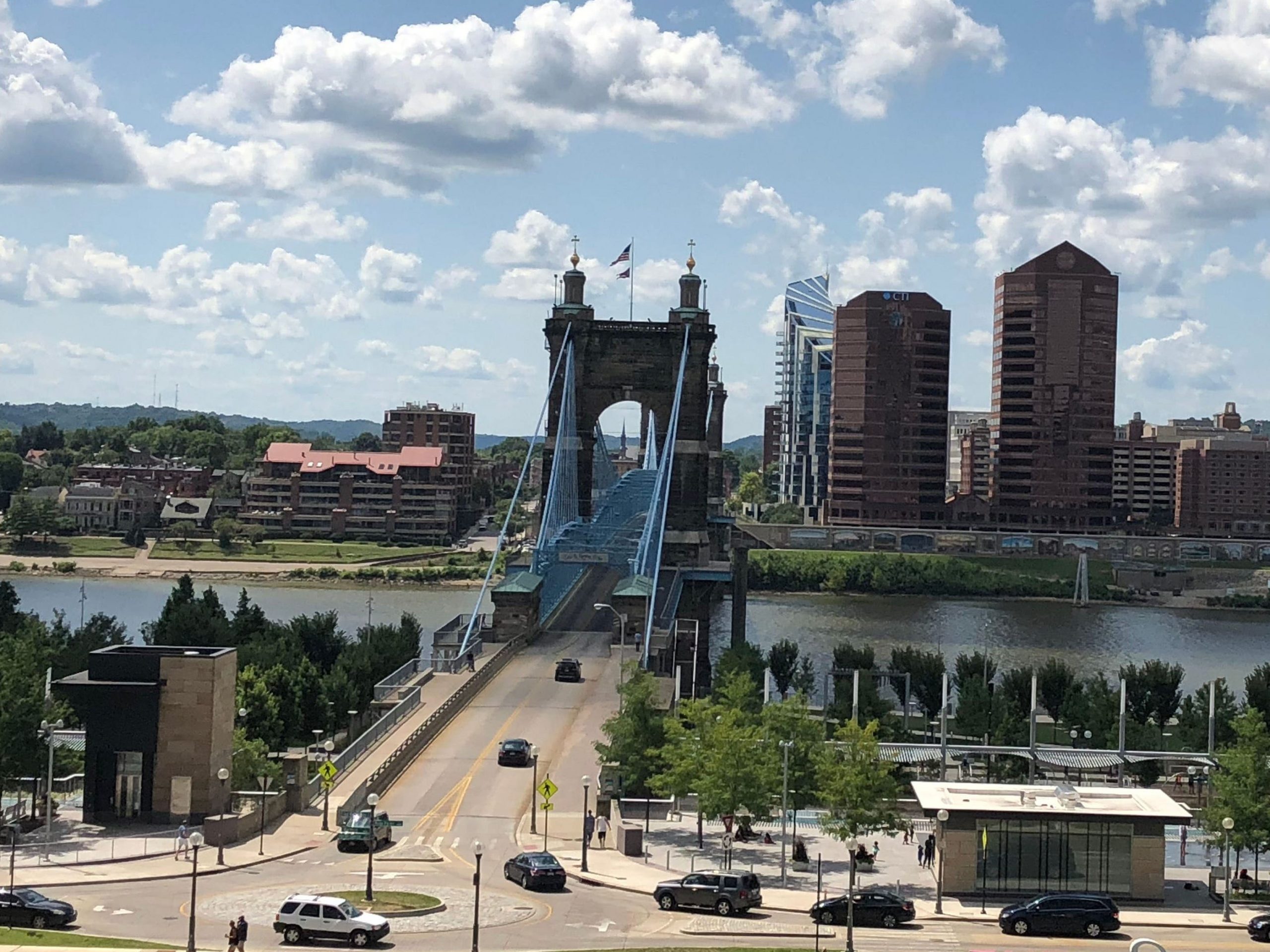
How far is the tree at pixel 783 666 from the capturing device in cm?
9012

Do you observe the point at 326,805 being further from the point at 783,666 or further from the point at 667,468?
the point at 667,468

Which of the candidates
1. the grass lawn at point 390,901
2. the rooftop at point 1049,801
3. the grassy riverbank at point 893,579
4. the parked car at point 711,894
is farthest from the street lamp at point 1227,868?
the grassy riverbank at point 893,579

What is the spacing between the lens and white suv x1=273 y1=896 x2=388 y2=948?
32375 mm

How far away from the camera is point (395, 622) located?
126250 mm

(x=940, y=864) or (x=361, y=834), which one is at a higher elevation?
(x=940, y=864)

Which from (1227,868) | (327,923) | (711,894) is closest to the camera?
(327,923)

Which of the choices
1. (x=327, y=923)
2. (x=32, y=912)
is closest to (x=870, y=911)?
(x=327, y=923)

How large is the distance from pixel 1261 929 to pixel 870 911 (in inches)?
318

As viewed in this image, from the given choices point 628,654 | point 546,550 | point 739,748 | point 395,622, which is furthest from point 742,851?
point 395,622

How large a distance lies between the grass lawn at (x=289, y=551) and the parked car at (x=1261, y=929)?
149 metres

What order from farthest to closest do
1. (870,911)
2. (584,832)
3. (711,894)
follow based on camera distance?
1. (584,832)
2. (711,894)
3. (870,911)

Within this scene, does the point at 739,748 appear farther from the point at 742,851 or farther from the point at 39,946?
the point at 39,946

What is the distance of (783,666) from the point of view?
9031 cm

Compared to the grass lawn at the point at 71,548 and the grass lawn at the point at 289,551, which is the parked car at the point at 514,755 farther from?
the grass lawn at the point at 71,548
